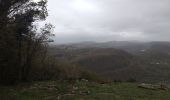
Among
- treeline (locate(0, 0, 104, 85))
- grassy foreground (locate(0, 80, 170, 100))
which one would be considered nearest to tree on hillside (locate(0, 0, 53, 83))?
treeline (locate(0, 0, 104, 85))

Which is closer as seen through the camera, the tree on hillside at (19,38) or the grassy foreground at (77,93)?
the grassy foreground at (77,93)

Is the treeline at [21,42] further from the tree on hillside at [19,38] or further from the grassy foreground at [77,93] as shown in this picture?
the grassy foreground at [77,93]

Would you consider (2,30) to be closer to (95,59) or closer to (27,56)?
(27,56)

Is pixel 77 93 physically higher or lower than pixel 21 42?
lower

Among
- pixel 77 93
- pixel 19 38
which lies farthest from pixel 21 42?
pixel 77 93

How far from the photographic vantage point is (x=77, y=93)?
82.6 feet

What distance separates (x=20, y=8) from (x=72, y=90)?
10170 mm

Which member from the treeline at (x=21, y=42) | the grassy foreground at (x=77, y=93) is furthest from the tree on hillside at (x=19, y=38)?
the grassy foreground at (x=77, y=93)

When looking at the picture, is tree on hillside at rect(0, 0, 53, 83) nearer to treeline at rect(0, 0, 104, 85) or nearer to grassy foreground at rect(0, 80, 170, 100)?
treeline at rect(0, 0, 104, 85)

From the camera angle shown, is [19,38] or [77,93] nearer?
[77,93]

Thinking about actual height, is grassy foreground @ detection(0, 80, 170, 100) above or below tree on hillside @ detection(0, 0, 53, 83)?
below

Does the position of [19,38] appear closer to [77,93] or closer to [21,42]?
[21,42]

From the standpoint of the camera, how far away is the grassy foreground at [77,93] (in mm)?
23781

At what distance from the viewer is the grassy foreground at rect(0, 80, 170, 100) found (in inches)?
936
